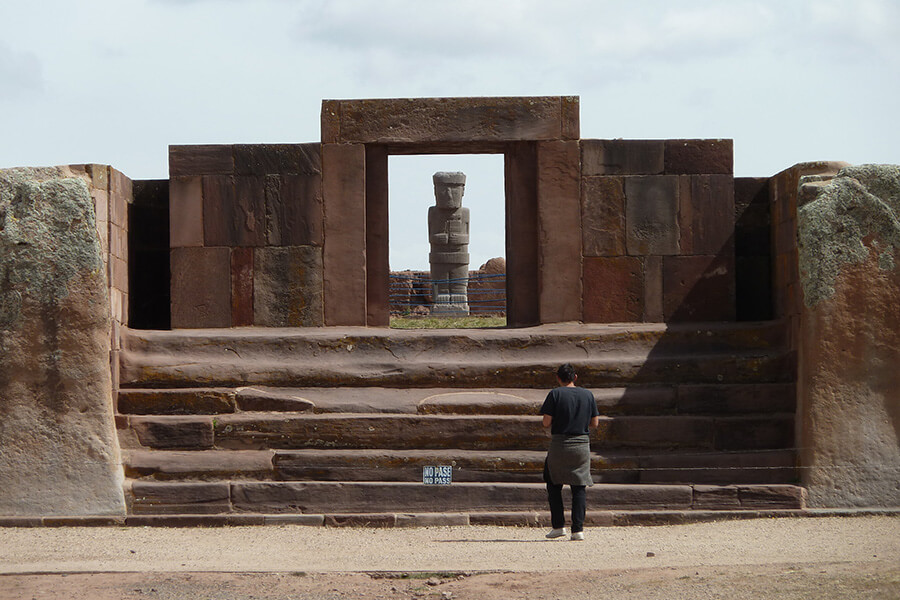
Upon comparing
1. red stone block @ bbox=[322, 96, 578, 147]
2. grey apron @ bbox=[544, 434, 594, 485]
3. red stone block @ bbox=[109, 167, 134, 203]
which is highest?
red stone block @ bbox=[322, 96, 578, 147]

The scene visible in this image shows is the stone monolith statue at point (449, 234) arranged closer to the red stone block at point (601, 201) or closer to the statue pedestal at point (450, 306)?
the statue pedestal at point (450, 306)

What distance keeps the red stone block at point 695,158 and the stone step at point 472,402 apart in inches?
89.0

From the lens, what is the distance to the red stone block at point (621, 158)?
11.7m

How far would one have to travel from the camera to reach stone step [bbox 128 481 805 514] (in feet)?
32.4

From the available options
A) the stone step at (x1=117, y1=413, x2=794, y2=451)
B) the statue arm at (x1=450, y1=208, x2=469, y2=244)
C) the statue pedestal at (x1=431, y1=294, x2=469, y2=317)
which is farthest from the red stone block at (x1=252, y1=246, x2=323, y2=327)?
the statue arm at (x1=450, y1=208, x2=469, y2=244)

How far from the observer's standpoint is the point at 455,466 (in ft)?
33.3

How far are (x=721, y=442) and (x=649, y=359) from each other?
3.29 ft

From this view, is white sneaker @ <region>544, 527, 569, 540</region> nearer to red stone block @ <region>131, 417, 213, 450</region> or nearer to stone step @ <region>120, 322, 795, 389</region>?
stone step @ <region>120, 322, 795, 389</region>

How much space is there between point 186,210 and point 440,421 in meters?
3.35

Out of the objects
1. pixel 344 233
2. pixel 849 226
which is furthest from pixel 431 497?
pixel 849 226

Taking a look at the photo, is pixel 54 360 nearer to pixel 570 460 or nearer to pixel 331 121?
pixel 331 121

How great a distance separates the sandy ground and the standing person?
0.23m

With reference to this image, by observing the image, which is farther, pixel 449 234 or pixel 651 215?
pixel 449 234

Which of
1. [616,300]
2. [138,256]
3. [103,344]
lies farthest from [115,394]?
[616,300]
